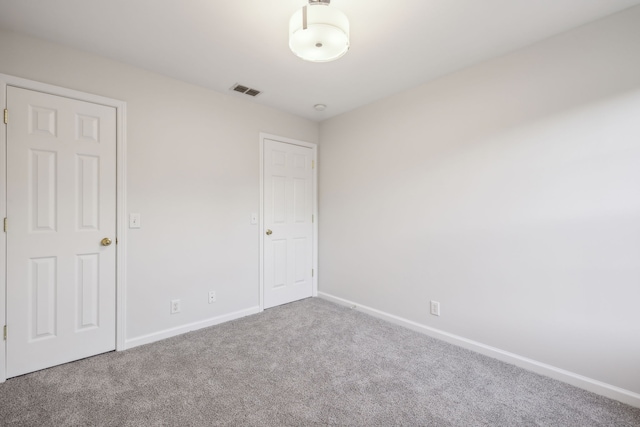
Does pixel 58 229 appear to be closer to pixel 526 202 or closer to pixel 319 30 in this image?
pixel 319 30

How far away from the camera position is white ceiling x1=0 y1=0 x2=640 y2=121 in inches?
65.6

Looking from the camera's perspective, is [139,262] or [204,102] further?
[204,102]

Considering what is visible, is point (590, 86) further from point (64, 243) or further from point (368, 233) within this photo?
point (64, 243)

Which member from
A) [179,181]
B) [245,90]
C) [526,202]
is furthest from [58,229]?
[526,202]

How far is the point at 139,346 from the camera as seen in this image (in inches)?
92.2

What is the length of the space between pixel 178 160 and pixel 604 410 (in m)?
3.56

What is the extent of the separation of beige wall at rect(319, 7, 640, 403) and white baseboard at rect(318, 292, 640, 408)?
0.04 m

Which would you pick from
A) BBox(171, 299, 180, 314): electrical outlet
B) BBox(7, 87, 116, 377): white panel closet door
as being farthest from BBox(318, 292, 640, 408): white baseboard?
BBox(7, 87, 116, 377): white panel closet door

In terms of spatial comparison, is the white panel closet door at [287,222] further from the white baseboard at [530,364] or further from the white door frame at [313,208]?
the white baseboard at [530,364]

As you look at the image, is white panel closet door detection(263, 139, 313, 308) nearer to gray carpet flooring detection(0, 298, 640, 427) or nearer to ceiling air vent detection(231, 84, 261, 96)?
ceiling air vent detection(231, 84, 261, 96)

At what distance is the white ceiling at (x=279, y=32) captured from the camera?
1.67 metres

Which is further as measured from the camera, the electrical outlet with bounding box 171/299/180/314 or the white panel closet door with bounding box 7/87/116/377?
the electrical outlet with bounding box 171/299/180/314

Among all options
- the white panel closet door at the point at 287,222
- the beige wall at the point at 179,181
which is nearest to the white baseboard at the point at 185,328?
the beige wall at the point at 179,181

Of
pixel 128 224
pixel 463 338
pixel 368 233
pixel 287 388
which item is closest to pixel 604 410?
pixel 463 338
